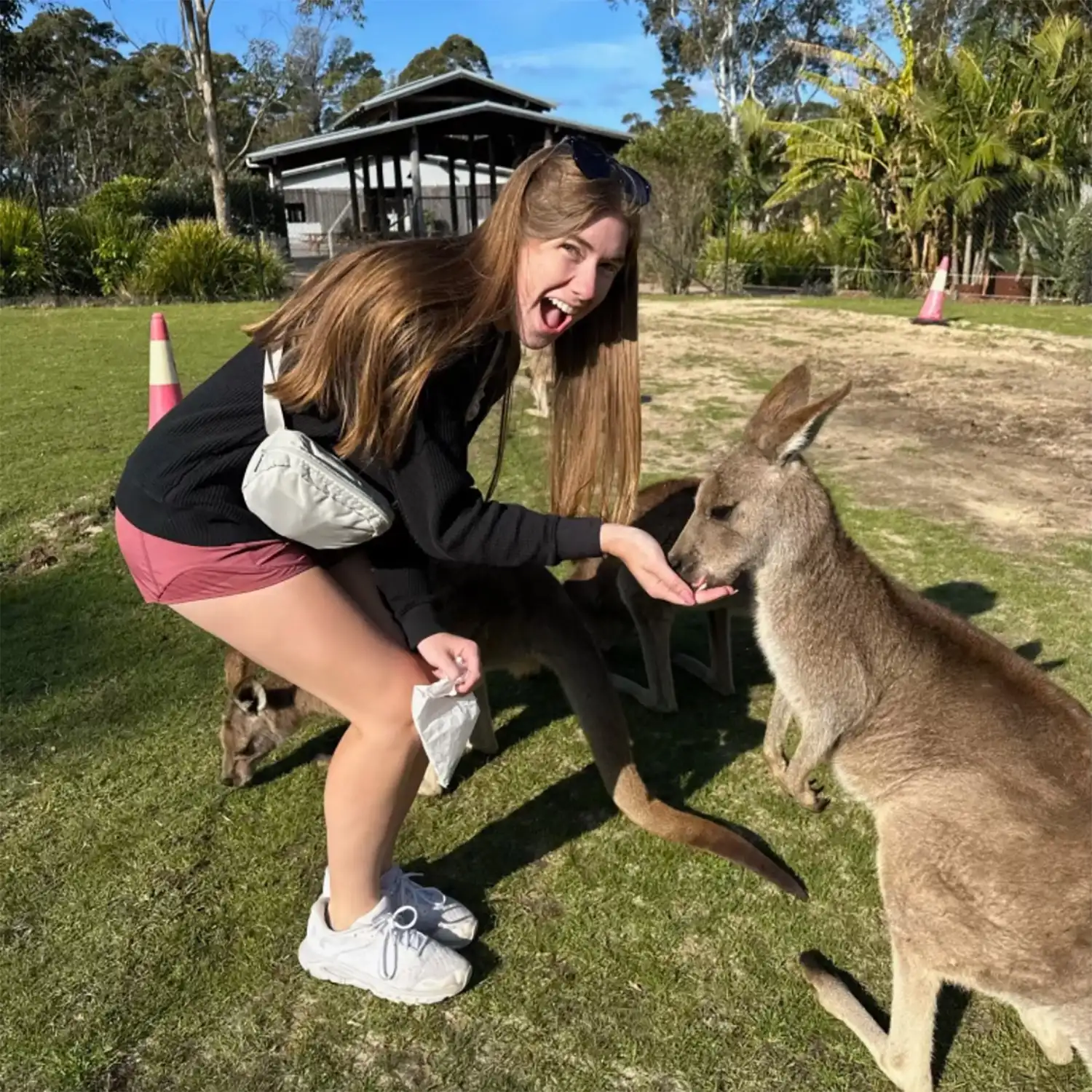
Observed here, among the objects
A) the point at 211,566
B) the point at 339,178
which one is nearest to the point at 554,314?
the point at 211,566

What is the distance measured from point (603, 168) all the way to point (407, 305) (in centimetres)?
49

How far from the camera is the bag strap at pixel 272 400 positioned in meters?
1.63

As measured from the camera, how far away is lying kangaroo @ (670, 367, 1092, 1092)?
1.58 metres

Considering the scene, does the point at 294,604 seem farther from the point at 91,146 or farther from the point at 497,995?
the point at 91,146

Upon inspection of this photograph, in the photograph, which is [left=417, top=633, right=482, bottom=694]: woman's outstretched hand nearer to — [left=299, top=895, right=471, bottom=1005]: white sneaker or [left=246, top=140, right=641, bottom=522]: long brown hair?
[left=246, top=140, right=641, bottom=522]: long brown hair

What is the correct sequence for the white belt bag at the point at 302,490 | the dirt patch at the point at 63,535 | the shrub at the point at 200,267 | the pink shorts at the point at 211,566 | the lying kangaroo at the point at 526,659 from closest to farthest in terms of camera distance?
the white belt bag at the point at 302,490 → the pink shorts at the point at 211,566 → the lying kangaroo at the point at 526,659 → the dirt patch at the point at 63,535 → the shrub at the point at 200,267

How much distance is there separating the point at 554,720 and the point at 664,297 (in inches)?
519

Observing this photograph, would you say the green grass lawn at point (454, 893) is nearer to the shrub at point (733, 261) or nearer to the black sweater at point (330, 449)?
the black sweater at point (330, 449)

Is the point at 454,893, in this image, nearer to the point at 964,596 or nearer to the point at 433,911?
the point at 433,911

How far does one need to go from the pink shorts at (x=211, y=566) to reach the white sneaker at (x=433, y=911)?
0.68 m

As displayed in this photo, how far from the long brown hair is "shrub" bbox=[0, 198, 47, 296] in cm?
1503

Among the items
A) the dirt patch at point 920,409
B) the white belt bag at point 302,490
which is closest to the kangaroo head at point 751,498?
the white belt bag at point 302,490

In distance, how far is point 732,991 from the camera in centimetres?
192

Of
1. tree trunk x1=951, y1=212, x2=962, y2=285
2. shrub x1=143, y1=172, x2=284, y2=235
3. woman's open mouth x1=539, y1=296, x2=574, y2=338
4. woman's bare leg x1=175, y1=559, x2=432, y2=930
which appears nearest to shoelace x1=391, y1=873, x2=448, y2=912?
woman's bare leg x1=175, y1=559, x2=432, y2=930
